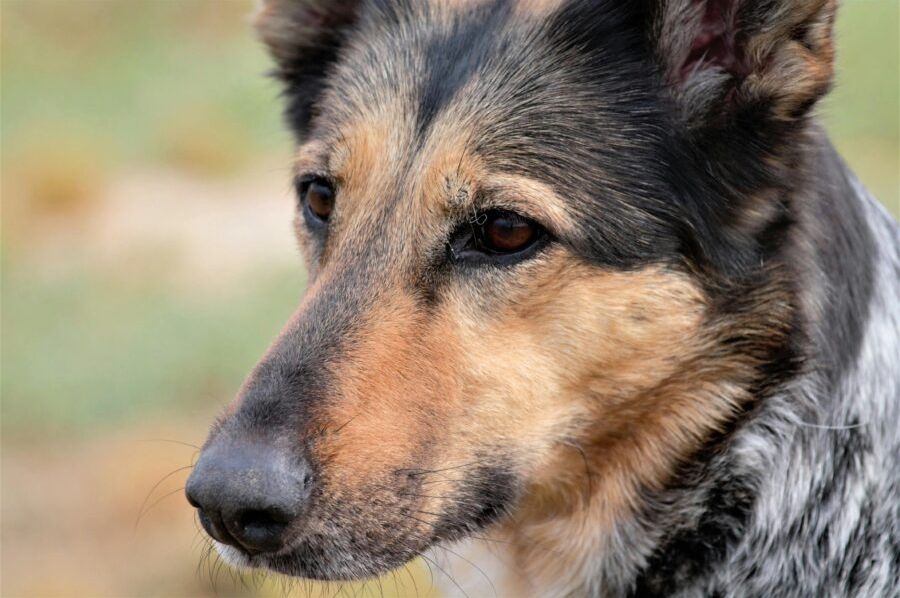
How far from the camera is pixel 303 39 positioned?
4.81 m

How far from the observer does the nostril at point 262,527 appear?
10.7 feet

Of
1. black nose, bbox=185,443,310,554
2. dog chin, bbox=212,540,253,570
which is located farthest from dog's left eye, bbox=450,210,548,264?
dog chin, bbox=212,540,253,570

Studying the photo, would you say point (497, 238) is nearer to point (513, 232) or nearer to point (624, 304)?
point (513, 232)

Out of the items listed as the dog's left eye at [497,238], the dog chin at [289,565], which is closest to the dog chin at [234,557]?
the dog chin at [289,565]

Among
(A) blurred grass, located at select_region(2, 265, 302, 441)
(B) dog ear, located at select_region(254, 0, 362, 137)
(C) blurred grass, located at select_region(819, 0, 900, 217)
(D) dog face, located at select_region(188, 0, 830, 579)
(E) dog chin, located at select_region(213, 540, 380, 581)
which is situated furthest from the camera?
(C) blurred grass, located at select_region(819, 0, 900, 217)

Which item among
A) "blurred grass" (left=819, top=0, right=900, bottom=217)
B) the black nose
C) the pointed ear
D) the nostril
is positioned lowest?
"blurred grass" (left=819, top=0, right=900, bottom=217)

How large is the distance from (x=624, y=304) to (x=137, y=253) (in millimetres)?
7971

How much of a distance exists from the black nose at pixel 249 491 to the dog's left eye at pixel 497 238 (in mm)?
931

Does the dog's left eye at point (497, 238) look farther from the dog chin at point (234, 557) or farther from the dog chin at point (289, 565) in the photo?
the dog chin at point (234, 557)

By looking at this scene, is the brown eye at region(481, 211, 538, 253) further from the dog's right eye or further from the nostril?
the nostril

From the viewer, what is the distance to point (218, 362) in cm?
902

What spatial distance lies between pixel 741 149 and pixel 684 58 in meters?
0.37

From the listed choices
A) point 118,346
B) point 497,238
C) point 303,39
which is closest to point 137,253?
point 118,346

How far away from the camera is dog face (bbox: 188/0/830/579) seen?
11.7ft
